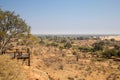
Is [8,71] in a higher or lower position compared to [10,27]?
lower

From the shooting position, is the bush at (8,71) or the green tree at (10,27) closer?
the bush at (8,71)

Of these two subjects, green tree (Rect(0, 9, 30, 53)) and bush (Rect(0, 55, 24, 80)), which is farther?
green tree (Rect(0, 9, 30, 53))

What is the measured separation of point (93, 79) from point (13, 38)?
12.3 metres

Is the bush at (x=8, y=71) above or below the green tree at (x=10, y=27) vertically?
below

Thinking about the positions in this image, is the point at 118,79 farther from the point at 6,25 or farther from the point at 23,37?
the point at 6,25

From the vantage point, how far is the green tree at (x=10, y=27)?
25625mm

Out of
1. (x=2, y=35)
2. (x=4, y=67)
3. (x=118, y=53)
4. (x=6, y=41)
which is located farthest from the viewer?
(x=118, y=53)

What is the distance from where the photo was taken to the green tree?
25.6 meters

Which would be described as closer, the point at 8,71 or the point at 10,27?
the point at 8,71

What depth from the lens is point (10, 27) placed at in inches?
1047

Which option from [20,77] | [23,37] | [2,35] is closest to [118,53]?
[23,37]

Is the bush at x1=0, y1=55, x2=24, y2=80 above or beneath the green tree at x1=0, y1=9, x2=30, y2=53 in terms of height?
beneath

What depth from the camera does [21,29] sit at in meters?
27.3

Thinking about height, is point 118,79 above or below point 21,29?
below
